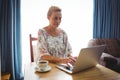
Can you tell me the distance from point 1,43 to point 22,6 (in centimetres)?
78

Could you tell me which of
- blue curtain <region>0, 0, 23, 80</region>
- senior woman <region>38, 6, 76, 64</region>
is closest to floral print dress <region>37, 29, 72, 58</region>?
senior woman <region>38, 6, 76, 64</region>

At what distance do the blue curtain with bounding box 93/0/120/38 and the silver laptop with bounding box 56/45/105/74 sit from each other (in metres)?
2.31

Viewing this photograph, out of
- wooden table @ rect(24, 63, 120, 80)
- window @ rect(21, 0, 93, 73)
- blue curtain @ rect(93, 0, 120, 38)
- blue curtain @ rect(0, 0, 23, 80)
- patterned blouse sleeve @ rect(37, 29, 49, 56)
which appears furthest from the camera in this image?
blue curtain @ rect(93, 0, 120, 38)

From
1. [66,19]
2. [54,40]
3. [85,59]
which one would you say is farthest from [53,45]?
[66,19]

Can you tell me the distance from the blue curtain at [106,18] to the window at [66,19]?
124 mm

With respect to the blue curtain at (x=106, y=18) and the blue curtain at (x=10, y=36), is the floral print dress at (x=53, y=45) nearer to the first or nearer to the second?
the blue curtain at (x=10, y=36)

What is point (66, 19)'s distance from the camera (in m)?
3.57

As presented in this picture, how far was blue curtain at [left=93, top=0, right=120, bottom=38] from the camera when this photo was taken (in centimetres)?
374

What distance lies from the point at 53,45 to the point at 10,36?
1.19m

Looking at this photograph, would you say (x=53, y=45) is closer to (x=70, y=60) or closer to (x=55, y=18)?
(x=55, y=18)

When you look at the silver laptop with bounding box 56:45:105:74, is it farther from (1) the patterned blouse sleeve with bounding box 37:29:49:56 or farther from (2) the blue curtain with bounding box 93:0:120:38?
(2) the blue curtain with bounding box 93:0:120:38

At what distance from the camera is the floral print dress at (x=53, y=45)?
1.94 m

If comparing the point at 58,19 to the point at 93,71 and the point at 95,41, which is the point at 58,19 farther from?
the point at 95,41

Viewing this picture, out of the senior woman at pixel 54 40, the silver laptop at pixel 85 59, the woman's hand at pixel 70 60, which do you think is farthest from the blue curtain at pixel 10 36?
the silver laptop at pixel 85 59
